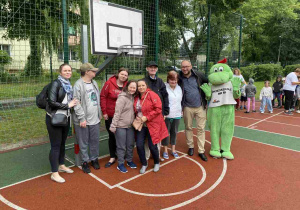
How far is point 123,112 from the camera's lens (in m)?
3.80

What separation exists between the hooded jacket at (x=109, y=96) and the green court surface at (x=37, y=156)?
1.20 meters

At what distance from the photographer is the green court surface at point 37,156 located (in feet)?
12.4

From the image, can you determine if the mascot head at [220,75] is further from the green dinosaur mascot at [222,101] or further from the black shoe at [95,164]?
the black shoe at [95,164]

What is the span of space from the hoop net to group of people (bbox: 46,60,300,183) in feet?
4.34

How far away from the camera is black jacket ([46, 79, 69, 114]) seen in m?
3.23

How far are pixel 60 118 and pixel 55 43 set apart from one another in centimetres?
586

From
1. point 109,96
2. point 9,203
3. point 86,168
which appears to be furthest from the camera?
point 109,96

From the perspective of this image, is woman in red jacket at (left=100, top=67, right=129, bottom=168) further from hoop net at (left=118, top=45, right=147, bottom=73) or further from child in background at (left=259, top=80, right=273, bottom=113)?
child in background at (left=259, top=80, right=273, bottom=113)

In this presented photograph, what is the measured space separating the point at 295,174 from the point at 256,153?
98 cm

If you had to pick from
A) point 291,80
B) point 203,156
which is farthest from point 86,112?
point 291,80

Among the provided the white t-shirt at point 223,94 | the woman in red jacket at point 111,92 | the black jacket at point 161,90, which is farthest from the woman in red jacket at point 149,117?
the white t-shirt at point 223,94

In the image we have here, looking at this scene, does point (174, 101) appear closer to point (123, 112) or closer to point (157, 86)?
point (157, 86)

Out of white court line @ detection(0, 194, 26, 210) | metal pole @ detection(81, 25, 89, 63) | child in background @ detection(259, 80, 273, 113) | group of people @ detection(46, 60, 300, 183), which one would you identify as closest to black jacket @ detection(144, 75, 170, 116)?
group of people @ detection(46, 60, 300, 183)

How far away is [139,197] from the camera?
314cm
